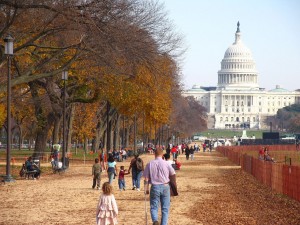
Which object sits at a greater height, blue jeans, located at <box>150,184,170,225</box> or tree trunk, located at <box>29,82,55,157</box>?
tree trunk, located at <box>29,82,55,157</box>

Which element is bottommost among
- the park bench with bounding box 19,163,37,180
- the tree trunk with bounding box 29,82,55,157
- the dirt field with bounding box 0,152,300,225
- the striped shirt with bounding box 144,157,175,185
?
the dirt field with bounding box 0,152,300,225

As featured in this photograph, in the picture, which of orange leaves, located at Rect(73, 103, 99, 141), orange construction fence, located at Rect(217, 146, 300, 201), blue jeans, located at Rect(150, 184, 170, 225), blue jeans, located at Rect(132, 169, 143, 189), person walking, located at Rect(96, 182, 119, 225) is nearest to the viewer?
person walking, located at Rect(96, 182, 119, 225)

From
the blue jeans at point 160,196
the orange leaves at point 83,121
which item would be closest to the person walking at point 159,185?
the blue jeans at point 160,196

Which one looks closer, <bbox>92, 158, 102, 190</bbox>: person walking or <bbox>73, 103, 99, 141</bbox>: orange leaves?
<bbox>92, 158, 102, 190</bbox>: person walking

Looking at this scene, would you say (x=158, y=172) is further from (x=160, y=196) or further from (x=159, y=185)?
(x=160, y=196)

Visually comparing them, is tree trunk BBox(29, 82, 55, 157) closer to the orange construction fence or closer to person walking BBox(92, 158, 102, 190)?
the orange construction fence

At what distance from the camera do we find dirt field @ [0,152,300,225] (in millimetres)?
21031

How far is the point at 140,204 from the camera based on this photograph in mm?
25594

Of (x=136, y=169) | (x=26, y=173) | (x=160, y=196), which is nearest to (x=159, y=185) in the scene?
(x=160, y=196)

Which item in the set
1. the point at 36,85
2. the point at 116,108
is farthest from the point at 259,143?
the point at 36,85

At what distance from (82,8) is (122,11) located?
2.87m

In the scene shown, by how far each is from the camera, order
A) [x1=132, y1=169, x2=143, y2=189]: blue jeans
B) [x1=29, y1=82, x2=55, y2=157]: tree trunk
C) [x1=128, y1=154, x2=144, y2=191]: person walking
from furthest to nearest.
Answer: [x1=29, y1=82, x2=55, y2=157]: tree trunk → [x1=132, y1=169, x2=143, y2=189]: blue jeans → [x1=128, y1=154, x2=144, y2=191]: person walking

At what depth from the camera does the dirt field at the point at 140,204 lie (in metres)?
21.0

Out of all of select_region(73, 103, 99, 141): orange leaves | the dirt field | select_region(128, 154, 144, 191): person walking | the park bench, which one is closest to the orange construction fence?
the dirt field
